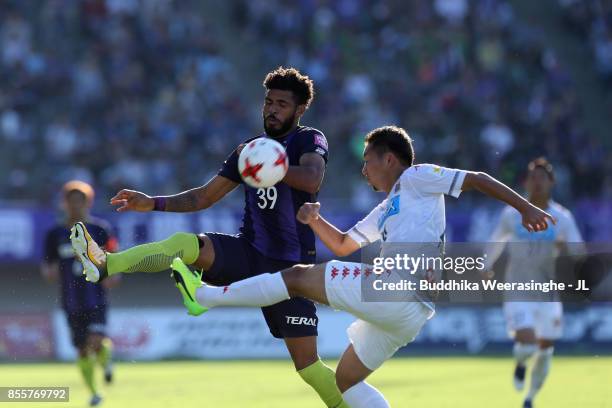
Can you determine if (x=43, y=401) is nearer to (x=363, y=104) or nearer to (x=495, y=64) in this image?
(x=363, y=104)

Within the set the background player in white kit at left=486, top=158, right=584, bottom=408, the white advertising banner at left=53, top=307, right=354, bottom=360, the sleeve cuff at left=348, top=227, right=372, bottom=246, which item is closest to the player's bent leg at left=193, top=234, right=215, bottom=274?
the sleeve cuff at left=348, top=227, right=372, bottom=246

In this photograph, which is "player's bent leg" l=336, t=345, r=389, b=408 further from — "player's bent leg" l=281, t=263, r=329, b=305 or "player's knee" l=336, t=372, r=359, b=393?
"player's bent leg" l=281, t=263, r=329, b=305

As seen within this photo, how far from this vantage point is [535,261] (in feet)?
45.5

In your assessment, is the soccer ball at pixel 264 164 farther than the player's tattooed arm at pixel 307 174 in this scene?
No

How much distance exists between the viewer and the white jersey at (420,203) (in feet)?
26.6

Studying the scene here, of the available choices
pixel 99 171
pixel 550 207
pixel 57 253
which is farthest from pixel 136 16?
pixel 550 207

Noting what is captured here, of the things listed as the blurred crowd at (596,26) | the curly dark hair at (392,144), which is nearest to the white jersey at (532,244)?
the curly dark hair at (392,144)

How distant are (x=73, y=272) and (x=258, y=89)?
11.7 m

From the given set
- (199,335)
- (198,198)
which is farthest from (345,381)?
(199,335)

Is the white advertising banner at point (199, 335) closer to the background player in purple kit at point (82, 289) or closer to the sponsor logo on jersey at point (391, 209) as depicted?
the background player in purple kit at point (82, 289)

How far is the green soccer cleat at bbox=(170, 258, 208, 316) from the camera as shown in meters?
8.29

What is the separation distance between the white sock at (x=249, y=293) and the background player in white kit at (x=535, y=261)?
5499mm

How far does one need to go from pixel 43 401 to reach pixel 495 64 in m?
15.6

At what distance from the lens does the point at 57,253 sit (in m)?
14.8
